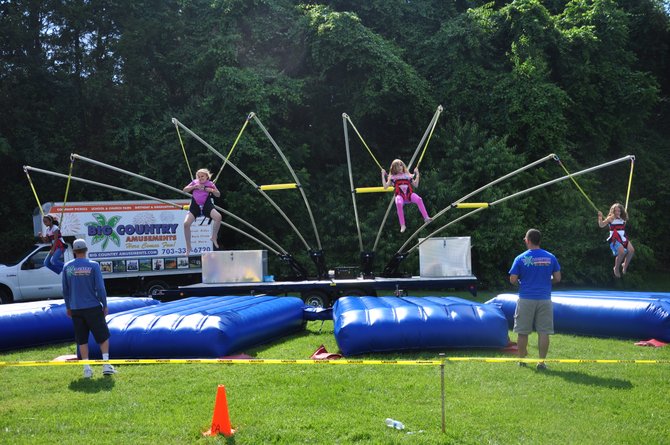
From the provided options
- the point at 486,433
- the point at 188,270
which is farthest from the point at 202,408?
the point at 188,270

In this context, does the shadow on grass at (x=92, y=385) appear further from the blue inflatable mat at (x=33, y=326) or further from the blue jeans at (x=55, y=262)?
the blue jeans at (x=55, y=262)

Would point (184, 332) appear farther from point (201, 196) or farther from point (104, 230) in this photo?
point (104, 230)

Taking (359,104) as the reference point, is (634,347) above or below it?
below

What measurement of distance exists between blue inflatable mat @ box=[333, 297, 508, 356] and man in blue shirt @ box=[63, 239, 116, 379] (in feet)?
10.8

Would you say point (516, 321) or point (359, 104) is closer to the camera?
point (516, 321)

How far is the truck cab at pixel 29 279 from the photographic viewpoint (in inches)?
691

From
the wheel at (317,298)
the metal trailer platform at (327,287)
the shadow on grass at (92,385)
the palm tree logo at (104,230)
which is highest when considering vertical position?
the palm tree logo at (104,230)

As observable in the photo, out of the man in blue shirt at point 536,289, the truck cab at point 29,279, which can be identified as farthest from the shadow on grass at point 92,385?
the truck cab at point 29,279

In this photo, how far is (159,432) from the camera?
5441mm

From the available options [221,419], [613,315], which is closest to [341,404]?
[221,419]

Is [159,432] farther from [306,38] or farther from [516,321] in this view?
[306,38]

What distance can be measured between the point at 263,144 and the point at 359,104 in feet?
12.9

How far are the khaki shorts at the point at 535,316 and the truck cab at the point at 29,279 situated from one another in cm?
1428

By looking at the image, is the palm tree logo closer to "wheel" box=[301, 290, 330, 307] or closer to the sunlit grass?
"wheel" box=[301, 290, 330, 307]
